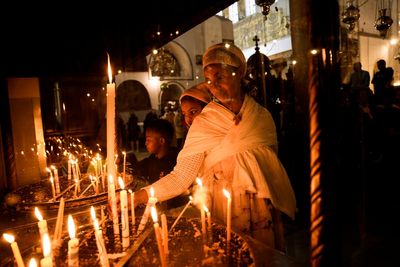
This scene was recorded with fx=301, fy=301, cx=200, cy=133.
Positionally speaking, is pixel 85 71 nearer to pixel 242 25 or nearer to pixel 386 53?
pixel 386 53

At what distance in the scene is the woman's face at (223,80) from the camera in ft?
6.61

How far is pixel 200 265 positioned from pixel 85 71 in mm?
3906

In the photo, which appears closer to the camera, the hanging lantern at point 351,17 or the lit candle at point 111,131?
the lit candle at point 111,131

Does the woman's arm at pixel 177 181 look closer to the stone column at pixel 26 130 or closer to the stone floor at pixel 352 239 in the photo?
the stone floor at pixel 352 239

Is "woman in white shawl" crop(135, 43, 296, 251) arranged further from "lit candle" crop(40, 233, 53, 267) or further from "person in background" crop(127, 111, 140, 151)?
"person in background" crop(127, 111, 140, 151)

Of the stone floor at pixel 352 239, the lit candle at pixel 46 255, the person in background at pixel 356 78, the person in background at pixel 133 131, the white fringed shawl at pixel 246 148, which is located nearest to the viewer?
the lit candle at pixel 46 255

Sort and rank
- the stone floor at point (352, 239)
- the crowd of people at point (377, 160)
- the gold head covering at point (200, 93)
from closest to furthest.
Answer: the stone floor at point (352, 239)
the gold head covering at point (200, 93)
the crowd of people at point (377, 160)

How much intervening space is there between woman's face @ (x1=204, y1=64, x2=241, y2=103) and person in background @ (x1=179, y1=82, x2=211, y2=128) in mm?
827

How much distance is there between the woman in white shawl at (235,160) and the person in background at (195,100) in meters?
0.81

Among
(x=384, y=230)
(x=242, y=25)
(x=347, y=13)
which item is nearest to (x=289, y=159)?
(x=384, y=230)

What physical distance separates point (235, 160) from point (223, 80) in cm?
54

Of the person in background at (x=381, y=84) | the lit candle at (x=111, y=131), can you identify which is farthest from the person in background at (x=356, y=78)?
the person in background at (x=381, y=84)

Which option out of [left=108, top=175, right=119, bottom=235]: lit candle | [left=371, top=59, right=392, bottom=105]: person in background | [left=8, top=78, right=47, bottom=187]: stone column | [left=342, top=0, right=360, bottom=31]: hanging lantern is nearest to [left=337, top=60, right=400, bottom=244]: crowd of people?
[left=371, top=59, right=392, bottom=105]: person in background

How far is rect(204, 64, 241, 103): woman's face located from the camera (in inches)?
79.3
